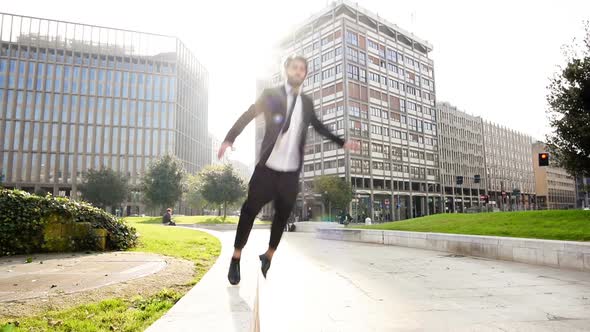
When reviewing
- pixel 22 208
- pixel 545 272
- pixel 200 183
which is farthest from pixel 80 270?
pixel 200 183

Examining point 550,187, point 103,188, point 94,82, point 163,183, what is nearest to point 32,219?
point 163,183

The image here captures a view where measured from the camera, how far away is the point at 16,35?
273 ft

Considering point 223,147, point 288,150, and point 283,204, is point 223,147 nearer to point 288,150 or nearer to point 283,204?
point 288,150

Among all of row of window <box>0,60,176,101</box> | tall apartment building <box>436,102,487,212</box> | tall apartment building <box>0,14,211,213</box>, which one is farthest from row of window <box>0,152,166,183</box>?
tall apartment building <box>436,102,487,212</box>

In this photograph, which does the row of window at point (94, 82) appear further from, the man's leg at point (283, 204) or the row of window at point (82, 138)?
the man's leg at point (283, 204)

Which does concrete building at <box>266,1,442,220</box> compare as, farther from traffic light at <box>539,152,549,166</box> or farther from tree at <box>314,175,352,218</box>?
traffic light at <box>539,152,549,166</box>

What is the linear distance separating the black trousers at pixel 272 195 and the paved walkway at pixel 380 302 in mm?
746

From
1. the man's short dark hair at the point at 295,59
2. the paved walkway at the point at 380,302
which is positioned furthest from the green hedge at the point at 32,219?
the man's short dark hair at the point at 295,59

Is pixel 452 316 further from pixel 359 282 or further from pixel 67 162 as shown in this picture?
pixel 67 162

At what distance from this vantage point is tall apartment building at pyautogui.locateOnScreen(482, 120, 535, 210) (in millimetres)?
107062

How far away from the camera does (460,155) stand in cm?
9750

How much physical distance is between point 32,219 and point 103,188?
52466mm

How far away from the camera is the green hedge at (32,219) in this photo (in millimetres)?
8398

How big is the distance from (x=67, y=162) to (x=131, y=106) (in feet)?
64.7
